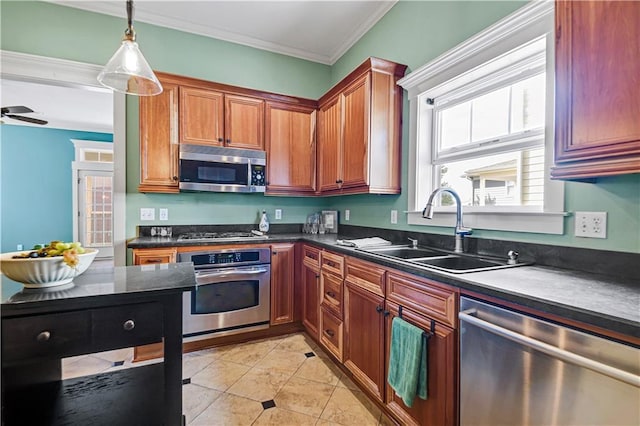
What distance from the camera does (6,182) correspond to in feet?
18.9

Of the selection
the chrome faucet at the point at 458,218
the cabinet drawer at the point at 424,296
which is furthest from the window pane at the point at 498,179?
the cabinet drawer at the point at 424,296

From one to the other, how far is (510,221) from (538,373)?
90 cm

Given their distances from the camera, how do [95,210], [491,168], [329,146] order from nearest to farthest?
[491,168] < [329,146] < [95,210]

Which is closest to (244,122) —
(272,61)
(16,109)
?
(272,61)

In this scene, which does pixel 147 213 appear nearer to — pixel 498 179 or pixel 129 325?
pixel 129 325

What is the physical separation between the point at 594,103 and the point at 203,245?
254 cm

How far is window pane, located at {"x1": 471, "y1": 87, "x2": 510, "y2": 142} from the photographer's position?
1.86 meters

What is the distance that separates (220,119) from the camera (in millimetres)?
2908

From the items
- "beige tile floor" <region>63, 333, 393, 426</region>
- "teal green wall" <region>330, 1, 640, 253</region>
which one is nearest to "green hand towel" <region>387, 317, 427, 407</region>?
"beige tile floor" <region>63, 333, 393, 426</region>

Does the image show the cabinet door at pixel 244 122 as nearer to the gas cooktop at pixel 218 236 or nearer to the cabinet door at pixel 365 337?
the gas cooktop at pixel 218 236

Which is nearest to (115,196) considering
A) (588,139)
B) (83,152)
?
(588,139)

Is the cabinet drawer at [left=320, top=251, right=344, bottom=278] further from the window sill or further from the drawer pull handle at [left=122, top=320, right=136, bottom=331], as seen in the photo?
the drawer pull handle at [left=122, top=320, right=136, bottom=331]

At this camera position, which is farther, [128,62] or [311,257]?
[311,257]

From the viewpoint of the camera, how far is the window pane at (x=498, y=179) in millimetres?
1695
